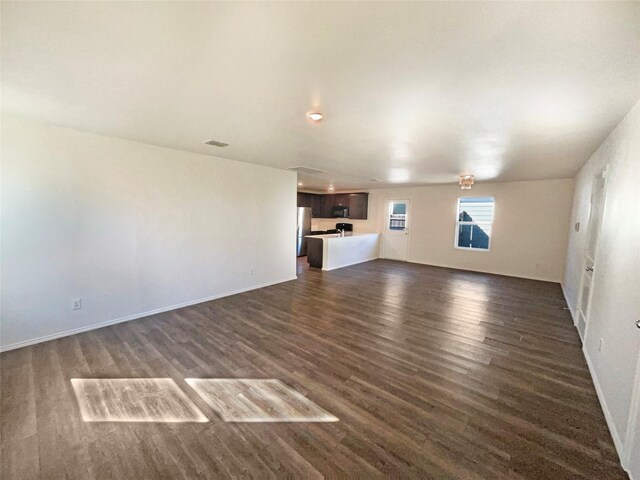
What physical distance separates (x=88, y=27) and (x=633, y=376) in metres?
3.55

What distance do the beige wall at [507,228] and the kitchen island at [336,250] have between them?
5.02 feet

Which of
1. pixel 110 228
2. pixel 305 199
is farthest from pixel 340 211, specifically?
pixel 110 228

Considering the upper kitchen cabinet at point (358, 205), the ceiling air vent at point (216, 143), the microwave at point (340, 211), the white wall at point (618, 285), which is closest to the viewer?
the white wall at point (618, 285)

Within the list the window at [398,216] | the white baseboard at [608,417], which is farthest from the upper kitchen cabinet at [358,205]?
the white baseboard at [608,417]

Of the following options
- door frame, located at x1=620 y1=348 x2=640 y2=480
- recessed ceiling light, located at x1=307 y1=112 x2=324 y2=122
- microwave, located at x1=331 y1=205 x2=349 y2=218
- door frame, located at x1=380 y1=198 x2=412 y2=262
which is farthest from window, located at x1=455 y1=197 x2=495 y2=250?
recessed ceiling light, located at x1=307 y1=112 x2=324 y2=122

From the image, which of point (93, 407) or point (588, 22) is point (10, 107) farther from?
point (588, 22)

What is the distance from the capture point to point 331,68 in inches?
61.9

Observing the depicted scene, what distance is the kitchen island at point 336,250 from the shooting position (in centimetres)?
678

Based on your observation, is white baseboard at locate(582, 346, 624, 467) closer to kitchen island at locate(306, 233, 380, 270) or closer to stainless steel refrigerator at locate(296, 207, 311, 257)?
kitchen island at locate(306, 233, 380, 270)

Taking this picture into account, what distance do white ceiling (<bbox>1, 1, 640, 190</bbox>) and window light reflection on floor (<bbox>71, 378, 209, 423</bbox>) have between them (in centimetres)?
235

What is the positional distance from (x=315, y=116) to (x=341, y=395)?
2.37 m

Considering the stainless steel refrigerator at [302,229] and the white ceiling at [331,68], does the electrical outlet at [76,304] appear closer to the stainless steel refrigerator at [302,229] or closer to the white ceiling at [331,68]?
the white ceiling at [331,68]

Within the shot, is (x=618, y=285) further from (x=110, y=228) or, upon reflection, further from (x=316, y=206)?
(x=316, y=206)

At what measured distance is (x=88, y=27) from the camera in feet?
4.26
